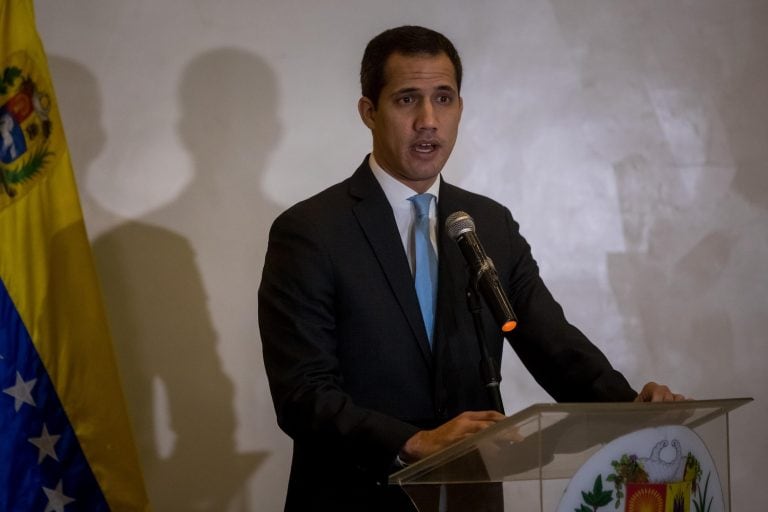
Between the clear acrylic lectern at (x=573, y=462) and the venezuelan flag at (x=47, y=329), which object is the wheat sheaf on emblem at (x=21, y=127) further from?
the clear acrylic lectern at (x=573, y=462)

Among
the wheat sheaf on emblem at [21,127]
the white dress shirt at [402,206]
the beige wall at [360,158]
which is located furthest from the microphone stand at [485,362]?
the beige wall at [360,158]

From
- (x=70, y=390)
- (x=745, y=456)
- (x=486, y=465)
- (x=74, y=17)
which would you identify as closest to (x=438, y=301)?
(x=486, y=465)

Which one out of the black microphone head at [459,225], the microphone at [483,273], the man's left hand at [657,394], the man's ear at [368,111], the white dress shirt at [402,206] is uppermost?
the man's ear at [368,111]

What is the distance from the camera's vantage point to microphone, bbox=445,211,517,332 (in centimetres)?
Result: 175

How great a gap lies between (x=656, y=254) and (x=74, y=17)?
7.39 feet

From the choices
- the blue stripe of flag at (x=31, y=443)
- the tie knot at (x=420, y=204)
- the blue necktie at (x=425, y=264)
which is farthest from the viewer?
the blue stripe of flag at (x=31, y=443)

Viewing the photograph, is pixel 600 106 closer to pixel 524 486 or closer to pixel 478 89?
pixel 478 89

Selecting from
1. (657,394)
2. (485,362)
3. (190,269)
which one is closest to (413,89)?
(485,362)

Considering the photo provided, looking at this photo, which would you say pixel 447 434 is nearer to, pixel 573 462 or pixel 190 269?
pixel 573 462

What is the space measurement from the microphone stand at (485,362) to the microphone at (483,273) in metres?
0.02

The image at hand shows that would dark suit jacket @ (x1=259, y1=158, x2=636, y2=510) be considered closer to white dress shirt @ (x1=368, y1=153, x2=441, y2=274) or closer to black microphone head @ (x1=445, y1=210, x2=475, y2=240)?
white dress shirt @ (x1=368, y1=153, x2=441, y2=274)

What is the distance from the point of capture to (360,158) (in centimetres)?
A: 341

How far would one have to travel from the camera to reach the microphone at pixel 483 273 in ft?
5.74

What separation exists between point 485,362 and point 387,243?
1.52 ft
